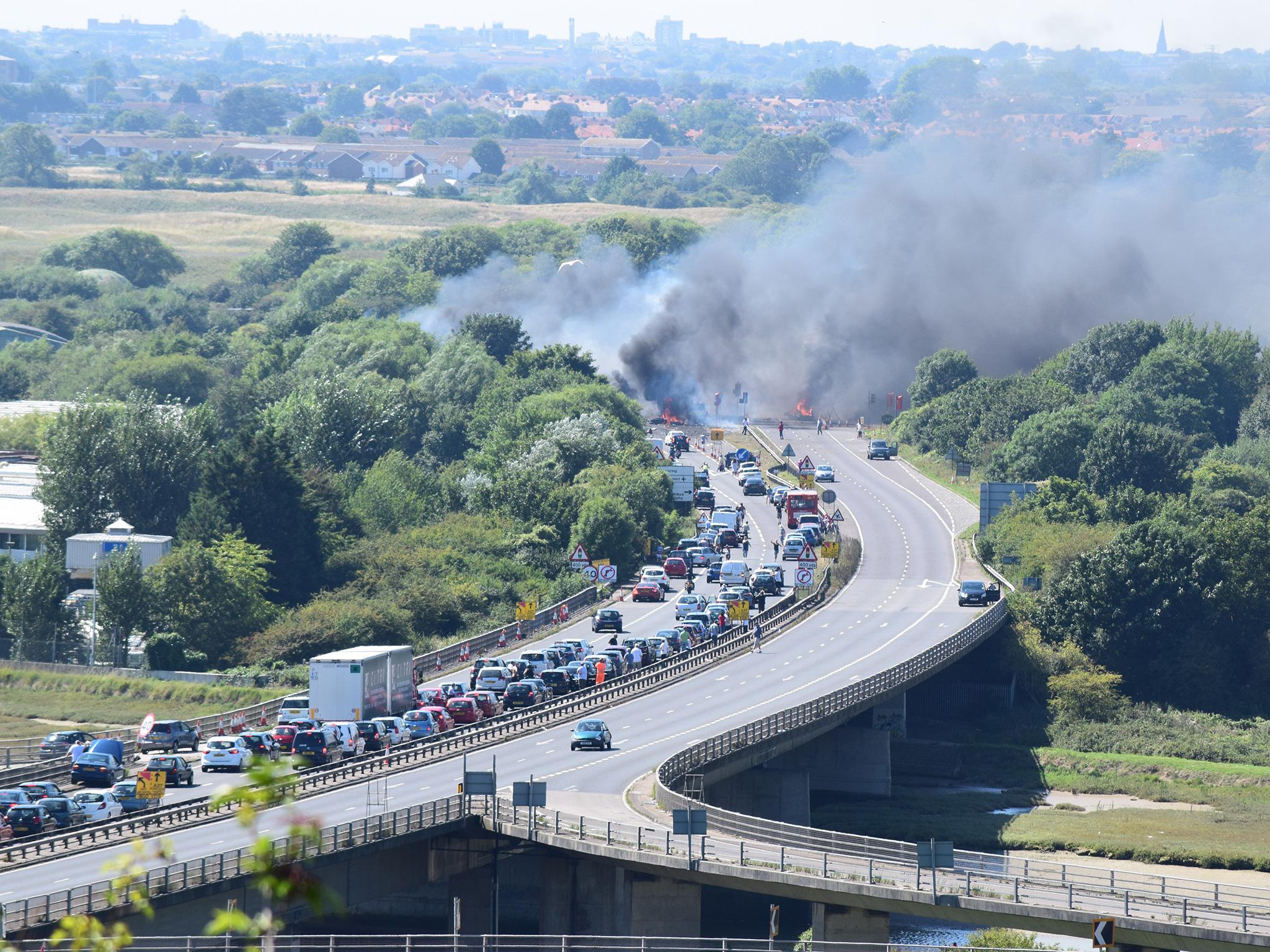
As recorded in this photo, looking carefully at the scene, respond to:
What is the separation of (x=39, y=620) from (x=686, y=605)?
3083cm

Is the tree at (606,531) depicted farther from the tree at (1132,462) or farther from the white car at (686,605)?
the tree at (1132,462)

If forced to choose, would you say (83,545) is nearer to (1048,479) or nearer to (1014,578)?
(1014,578)

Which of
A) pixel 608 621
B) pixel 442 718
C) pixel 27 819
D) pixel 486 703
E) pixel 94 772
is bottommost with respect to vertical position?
pixel 608 621

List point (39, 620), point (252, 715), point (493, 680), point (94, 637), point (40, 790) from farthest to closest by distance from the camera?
point (39, 620)
point (94, 637)
point (493, 680)
point (252, 715)
point (40, 790)

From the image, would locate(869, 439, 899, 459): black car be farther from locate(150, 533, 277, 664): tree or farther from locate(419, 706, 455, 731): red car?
locate(419, 706, 455, 731): red car

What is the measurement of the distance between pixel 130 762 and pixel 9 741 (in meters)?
14.0

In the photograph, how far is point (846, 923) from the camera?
2404 inches

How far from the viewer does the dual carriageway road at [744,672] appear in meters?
64.9

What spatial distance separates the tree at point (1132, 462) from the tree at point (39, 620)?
68.1 metres

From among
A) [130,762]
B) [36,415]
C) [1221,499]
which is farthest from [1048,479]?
[130,762]

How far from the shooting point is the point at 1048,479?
480ft

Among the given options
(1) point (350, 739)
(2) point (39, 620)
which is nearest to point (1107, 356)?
(2) point (39, 620)

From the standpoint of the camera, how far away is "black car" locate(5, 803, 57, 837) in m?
62.4

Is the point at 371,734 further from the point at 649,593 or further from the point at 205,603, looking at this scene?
the point at 649,593
